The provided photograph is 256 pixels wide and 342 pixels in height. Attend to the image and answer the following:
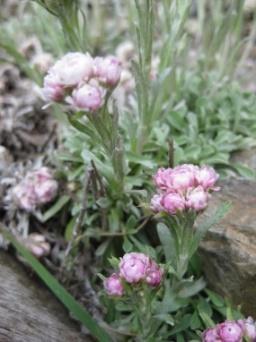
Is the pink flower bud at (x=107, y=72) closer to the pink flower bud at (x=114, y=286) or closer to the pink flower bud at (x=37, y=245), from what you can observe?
the pink flower bud at (x=114, y=286)

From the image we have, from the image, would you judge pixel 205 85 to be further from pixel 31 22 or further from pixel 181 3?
pixel 31 22

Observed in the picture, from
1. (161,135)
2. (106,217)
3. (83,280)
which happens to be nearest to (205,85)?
(161,135)

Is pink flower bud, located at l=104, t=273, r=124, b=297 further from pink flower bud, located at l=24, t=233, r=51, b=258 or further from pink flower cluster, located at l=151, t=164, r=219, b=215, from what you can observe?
pink flower bud, located at l=24, t=233, r=51, b=258

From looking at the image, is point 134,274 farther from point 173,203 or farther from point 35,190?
point 35,190

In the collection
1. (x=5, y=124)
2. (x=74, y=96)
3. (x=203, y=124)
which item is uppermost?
(x=74, y=96)

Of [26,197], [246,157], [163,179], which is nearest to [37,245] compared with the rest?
[26,197]

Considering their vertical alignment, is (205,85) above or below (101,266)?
above

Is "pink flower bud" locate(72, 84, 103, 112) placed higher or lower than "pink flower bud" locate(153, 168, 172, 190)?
higher

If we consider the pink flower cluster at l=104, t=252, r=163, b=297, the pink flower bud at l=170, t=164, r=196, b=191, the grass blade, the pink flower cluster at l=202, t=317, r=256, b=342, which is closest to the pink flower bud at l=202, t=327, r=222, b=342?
the pink flower cluster at l=202, t=317, r=256, b=342
